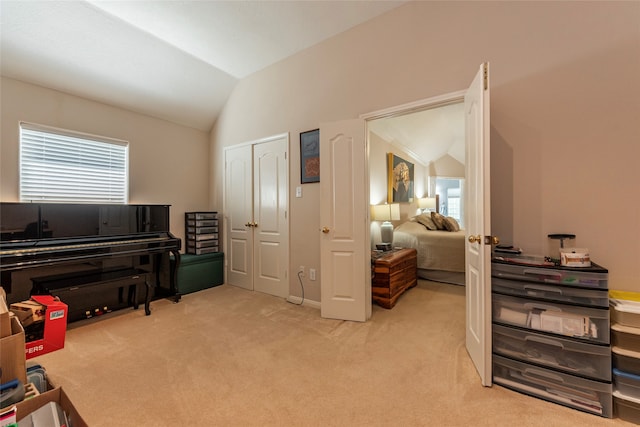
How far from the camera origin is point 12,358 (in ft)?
3.90

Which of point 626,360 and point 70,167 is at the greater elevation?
point 70,167

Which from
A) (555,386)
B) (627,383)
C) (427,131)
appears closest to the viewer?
(627,383)

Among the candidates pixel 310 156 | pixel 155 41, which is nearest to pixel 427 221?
pixel 310 156

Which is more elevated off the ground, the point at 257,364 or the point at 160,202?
the point at 160,202

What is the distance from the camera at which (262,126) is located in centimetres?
359

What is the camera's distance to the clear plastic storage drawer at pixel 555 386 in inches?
55.9

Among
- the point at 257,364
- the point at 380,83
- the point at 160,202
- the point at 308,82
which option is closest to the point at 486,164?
the point at 380,83

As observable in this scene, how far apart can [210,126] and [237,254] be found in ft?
7.14

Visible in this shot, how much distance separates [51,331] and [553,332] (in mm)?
3511

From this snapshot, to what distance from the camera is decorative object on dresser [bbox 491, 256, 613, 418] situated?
1.44 m

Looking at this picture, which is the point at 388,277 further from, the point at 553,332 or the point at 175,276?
the point at 175,276

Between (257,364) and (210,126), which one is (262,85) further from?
(257,364)

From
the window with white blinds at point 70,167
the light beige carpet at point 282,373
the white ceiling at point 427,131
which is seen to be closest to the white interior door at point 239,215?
the light beige carpet at point 282,373

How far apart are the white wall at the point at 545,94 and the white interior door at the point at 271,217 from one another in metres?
1.42
